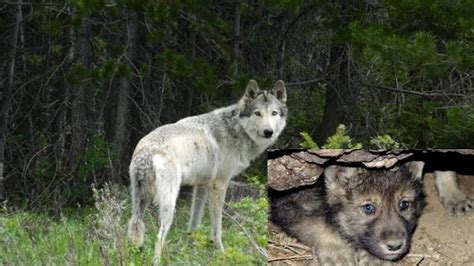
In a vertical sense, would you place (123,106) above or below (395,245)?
below

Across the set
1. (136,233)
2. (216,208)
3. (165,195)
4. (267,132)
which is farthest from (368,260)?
(267,132)

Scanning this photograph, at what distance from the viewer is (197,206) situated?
406 inches

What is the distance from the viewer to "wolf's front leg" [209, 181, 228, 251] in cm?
970

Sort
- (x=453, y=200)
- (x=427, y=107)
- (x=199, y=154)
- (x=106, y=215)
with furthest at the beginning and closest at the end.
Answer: (x=427, y=107) < (x=199, y=154) < (x=106, y=215) < (x=453, y=200)

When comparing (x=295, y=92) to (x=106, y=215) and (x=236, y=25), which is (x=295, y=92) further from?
(x=106, y=215)

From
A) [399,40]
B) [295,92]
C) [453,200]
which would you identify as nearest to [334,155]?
[453,200]

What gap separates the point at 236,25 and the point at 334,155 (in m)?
16.1

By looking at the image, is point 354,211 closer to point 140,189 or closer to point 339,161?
point 339,161

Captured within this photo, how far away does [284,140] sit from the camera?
1873cm

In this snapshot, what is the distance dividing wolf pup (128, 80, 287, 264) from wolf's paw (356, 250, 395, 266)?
5.16 m

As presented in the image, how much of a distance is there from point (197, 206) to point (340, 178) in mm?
7814

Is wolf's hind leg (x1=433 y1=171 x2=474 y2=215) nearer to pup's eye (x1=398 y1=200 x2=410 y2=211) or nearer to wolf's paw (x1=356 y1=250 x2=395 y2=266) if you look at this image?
pup's eye (x1=398 y1=200 x2=410 y2=211)

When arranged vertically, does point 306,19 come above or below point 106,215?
above

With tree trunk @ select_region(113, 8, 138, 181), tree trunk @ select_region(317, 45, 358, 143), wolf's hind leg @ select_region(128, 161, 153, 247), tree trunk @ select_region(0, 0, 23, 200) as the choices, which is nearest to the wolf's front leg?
wolf's hind leg @ select_region(128, 161, 153, 247)
